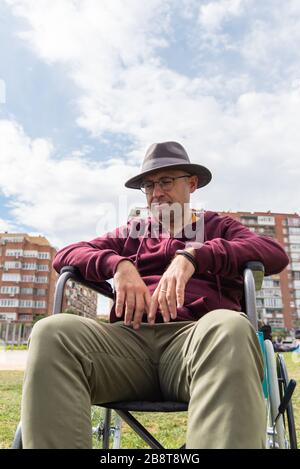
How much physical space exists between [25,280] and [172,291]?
71.8 meters

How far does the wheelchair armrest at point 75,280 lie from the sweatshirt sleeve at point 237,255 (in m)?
0.54

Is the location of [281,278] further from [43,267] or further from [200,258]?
[200,258]

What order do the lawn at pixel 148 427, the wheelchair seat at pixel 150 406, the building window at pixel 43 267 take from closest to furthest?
the wheelchair seat at pixel 150 406
the lawn at pixel 148 427
the building window at pixel 43 267

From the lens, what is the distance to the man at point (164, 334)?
1010mm

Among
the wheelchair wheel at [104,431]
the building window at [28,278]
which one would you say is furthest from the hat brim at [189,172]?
the building window at [28,278]

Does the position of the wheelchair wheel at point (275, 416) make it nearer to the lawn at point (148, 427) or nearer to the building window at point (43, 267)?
the lawn at point (148, 427)

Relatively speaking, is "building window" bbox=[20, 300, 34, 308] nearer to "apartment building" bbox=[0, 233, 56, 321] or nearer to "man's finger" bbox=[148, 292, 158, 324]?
"apartment building" bbox=[0, 233, 56, 321]

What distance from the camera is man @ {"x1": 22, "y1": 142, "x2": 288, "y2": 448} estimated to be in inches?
39.8

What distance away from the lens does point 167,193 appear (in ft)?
6.55

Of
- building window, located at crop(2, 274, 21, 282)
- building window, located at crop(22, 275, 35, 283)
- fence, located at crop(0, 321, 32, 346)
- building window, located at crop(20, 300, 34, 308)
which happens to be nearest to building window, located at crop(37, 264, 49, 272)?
building window, located at crop(22, 275, 35, 283)

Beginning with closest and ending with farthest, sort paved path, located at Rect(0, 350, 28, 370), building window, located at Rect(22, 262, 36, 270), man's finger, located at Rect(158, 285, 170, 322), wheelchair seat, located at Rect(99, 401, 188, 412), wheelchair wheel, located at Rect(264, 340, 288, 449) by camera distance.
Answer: wheelchair seat, located at Rect(99, 401, 188, 412) < man's finger, located at Rect(158, 285, 170, 322) < wheelchair wheel, located at Rect(264, 340, 288, 449) < paved path, located at Rect(0, 350, 28, 370) < building window, located at Rect(22, 262, 36, 270)

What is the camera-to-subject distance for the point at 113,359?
1.41m

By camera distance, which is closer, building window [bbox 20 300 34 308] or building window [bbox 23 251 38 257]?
building window [bbox 20 300 34 308]

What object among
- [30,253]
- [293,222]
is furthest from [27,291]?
[293,222]
